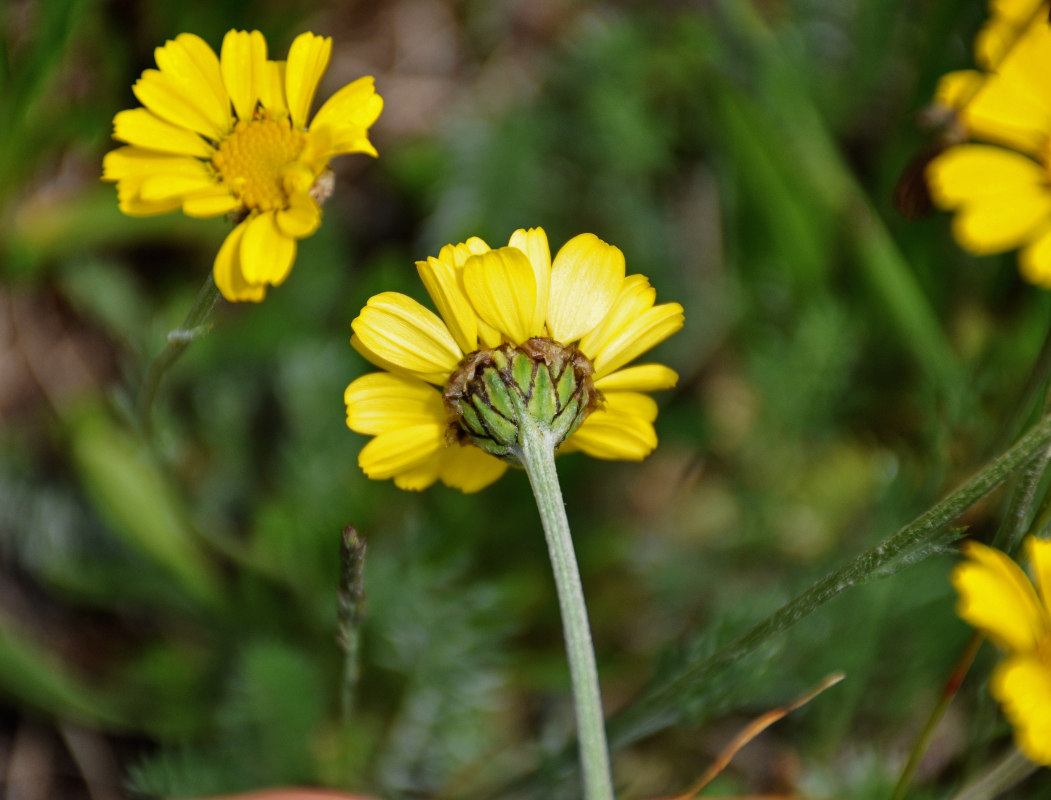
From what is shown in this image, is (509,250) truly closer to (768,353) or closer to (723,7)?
(768,353)

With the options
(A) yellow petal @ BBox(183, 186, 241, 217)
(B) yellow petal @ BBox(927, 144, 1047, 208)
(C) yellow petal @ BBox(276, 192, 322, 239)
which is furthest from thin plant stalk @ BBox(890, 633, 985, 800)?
(A) yellow petal @ BBox(183, 186, 241, 217)

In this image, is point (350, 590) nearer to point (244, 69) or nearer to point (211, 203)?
point (211, 203)

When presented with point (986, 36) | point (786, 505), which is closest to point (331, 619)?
point (786, 505)

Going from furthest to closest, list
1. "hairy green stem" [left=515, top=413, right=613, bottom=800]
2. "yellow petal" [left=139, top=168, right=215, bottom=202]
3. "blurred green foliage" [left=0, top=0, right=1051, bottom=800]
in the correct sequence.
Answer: "blurred green foliage" [left=0, top=0, right=1051, bottom=800]
"yellow petal" [left=139, top=168, right=215, bottom=202]
"hairy green stem" [left=515, top=413, right=613, bottom=800]

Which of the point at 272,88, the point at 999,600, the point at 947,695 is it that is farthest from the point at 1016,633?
the point at 272,88

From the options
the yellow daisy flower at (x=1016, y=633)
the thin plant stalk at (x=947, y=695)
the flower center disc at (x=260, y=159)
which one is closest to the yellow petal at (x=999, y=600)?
the yellow daisy flower at (x=1016, y=633)

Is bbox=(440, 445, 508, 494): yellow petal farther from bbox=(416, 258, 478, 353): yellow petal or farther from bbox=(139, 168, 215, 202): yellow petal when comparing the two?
bbox=(139, 168, 215, 202): yellow petal
